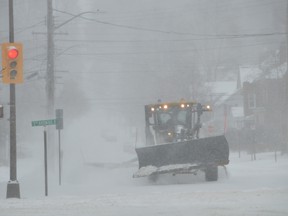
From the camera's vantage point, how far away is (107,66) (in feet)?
292

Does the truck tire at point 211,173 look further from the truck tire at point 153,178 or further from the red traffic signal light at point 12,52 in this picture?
the red traffic signal light at point 12,52

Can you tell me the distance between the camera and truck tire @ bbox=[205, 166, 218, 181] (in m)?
22.0

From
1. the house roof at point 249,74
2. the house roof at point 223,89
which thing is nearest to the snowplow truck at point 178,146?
the house roof at point 249,74

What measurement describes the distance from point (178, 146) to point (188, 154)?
16.9 inches

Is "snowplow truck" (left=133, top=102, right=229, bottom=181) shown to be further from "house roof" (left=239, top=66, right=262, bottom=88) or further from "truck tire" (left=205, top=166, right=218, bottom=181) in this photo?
"house roof" (left=239, top=66, right=262, bottom=88)

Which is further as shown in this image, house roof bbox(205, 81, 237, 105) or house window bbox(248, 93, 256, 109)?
house roof bbox(205, 81, 237, 105)

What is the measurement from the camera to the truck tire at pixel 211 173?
72.0 feet

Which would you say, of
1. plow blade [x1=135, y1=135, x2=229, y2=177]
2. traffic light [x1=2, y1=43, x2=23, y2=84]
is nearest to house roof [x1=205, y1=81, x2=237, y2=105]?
plow blade [x1=135, y1=135, x2=229, y2=177]

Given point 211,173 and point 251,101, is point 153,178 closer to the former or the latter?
point 211,173

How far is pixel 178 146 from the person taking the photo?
21781 mm

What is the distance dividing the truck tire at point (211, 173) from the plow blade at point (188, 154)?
2.05 ft

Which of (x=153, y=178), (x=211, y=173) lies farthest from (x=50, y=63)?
(x=211, y=173)

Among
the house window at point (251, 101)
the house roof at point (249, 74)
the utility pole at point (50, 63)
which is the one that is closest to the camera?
the utility pole at point (50, 63)

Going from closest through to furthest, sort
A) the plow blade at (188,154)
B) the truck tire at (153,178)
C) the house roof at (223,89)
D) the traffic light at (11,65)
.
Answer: the traffic light at (11,65) → the plow blade at (188,154) → the truck tire at (153,178) → the house roof at (223,89)
